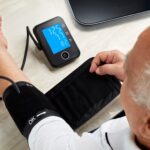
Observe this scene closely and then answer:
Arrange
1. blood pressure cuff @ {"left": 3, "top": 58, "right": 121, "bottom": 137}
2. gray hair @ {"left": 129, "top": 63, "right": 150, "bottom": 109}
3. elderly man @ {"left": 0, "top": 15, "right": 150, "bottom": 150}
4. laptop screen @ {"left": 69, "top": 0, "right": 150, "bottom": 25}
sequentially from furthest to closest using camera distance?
laptop screen @ {"left": 69, "top": 0, "right": 150, "bottom": 25}
blood pressure cuff @ {"left": 3, "top": 58, "right": 121, "bottom": 137}
elderly man @ {"left": 0, "top": 15, "right": 150, "bottom": 150}
gray hair @ {"left": 129, "top": 63, "right": 150, "bottom": 109}

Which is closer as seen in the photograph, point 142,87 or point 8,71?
point 142,87

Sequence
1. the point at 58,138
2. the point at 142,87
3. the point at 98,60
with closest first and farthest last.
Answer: the point at 142,87
the point at 58,138
the point at 98,60

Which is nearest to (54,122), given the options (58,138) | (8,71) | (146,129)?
(58,138)

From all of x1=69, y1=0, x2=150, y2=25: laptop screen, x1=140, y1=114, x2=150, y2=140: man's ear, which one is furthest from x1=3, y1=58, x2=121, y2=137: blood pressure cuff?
x1=140, y1=114, x2=150, y2=140: man's ear

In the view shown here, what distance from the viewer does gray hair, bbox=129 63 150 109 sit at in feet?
1.59

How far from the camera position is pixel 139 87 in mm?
503

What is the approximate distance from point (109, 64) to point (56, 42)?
0.13 metres

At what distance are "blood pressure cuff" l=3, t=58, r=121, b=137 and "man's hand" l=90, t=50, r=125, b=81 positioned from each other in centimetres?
1

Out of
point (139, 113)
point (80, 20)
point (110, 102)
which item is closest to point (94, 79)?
point (110, 102)

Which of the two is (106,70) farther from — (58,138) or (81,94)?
(58,138)

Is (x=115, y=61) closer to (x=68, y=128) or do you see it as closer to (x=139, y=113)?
(x=68, y=128)

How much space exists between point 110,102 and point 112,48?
0.48 feet

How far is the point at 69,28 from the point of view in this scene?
0.88m

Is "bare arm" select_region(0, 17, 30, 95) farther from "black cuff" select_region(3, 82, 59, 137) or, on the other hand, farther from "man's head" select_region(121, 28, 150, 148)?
"man's head" select_region(121, 28, 150, 148)
